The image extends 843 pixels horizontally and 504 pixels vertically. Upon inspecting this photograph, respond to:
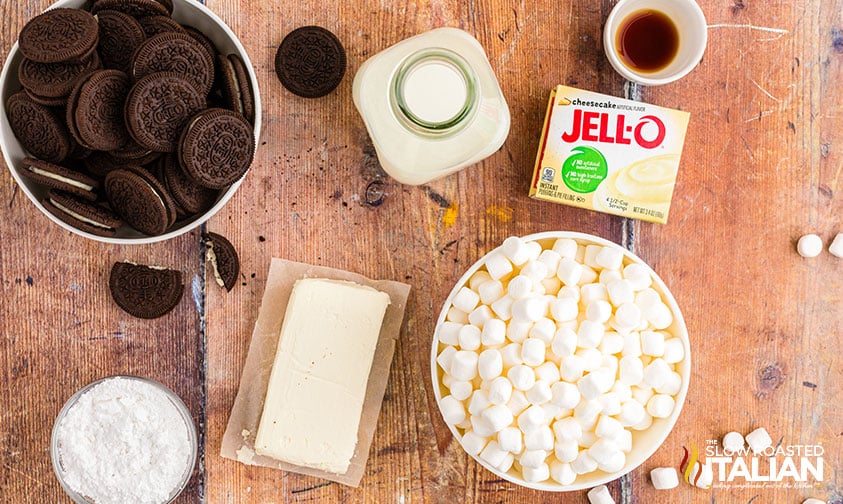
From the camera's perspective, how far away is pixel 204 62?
113cm

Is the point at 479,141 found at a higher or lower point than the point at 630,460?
higher

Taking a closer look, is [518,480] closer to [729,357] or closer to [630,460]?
[630,460]

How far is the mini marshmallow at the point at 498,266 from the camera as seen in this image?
44.0 inches

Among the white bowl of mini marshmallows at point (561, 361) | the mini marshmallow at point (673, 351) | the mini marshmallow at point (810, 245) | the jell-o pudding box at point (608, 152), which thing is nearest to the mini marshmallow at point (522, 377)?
the white bowl of mini marshmallows at point (561, 361)

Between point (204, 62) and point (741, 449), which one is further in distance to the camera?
point (741, 449)

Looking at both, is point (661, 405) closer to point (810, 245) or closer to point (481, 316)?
point (481, 316)

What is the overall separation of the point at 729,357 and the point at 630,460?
0.32 m

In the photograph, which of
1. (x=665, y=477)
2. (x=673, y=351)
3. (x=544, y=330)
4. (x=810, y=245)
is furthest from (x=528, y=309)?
(x=810, y=245)

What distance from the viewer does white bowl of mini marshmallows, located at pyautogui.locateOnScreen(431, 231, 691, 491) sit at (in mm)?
1071

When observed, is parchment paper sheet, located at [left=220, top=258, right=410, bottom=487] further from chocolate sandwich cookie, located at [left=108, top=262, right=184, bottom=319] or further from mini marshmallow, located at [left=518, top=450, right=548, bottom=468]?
mini marshmallow, located at [left=518, top=450, right=548, bottom=468]

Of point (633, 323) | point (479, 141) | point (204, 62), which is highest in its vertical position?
point (204, 62)

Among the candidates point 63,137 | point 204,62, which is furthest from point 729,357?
point 63,137

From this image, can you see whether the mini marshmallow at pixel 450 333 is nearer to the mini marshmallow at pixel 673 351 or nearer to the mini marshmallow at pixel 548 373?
the mini marshmallow at pixel 548 373

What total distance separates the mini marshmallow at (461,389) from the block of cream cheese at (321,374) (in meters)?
0.19
